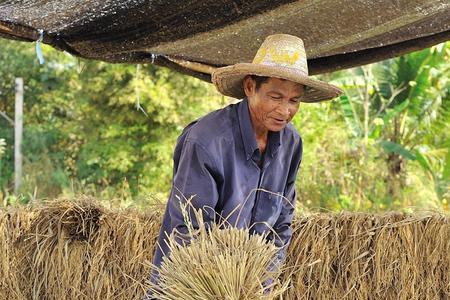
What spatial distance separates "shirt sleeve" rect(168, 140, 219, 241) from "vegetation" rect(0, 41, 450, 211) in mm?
5002

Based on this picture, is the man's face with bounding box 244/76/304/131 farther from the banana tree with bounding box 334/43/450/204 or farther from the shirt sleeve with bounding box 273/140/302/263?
the banana tree with bounding box 334/43/450/204

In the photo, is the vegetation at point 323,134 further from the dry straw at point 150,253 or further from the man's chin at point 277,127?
the man's chin at point 277,127

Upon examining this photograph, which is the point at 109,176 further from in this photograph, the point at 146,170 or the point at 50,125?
the point at 50,125

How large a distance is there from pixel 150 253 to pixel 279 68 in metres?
1.28

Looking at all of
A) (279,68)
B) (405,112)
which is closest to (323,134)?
(405,112)

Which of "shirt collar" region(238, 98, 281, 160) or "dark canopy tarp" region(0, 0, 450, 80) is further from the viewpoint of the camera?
"dark canopy tarp" region(0, 0, 450, 80)

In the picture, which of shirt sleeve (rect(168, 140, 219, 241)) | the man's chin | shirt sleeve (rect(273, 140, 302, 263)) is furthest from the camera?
shirt sleeve (rect(273, 140, 302, 263))

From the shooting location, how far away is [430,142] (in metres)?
9.27

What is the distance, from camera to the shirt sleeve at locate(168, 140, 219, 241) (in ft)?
7.22

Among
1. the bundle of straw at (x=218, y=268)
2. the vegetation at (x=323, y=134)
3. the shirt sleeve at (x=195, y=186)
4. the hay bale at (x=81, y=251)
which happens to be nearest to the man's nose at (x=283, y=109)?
the shirt sleeve at (x=195, y=186)

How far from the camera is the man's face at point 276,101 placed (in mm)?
2283

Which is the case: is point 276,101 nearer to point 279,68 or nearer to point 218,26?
point 279,68

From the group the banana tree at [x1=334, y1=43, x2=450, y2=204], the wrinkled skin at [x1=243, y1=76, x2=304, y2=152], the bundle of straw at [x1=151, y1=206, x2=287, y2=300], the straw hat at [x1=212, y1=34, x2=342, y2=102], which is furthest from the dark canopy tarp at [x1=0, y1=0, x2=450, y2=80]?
the banana tree at [x1=334, y1=43, x2=450, y2=204]

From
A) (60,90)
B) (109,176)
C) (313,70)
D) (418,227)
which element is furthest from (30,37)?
(60,90)
